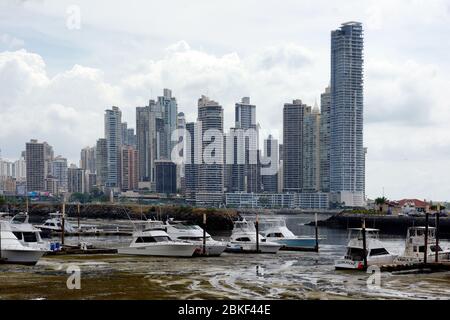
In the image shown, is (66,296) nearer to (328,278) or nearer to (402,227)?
(328,278)

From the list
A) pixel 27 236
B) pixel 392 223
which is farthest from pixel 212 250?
pixel 392 223

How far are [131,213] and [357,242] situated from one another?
128893 millimetres

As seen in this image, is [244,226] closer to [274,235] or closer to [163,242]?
[274,235]

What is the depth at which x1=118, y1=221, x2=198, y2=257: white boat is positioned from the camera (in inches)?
2087

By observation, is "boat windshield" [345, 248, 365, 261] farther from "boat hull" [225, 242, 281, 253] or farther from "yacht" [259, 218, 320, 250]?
"yacht" [259, 218, 320, 250]

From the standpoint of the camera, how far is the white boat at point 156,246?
53000 mm

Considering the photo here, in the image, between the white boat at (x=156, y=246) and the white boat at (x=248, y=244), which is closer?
the white boat at (x=156, y=246)

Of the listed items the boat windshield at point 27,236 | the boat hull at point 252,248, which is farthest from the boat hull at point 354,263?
the boat windshield at point 27,236

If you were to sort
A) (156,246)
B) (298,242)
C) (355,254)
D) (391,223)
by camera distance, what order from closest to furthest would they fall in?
(355,254)
(156,246)
(298,242)
(391,223)

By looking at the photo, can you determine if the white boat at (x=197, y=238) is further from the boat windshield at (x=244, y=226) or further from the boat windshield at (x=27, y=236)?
the boat windshield at (x=27, y=236)

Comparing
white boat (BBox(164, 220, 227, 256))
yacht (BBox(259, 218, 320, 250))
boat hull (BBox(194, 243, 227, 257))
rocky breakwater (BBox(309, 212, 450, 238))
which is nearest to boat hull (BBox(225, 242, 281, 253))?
white boat (BBox(164, 220, 227, 256))

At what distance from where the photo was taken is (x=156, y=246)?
175 feet

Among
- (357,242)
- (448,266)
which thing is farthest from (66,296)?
(448,266)

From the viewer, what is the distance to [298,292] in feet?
104
